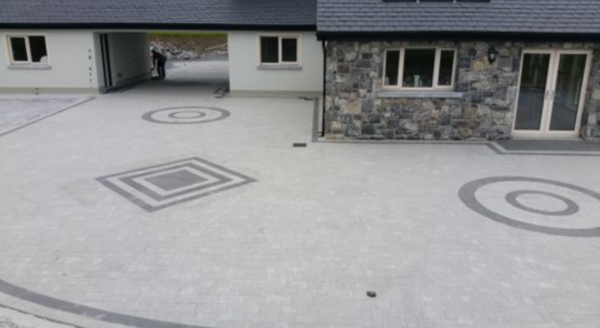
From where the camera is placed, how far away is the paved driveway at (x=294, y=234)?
509 cm

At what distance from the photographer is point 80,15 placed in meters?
17.5

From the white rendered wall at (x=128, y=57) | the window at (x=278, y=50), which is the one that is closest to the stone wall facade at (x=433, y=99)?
the window at (x=278, y=50)

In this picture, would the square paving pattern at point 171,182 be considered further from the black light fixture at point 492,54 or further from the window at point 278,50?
the window at point 278,50

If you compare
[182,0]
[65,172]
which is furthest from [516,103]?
[182,0]

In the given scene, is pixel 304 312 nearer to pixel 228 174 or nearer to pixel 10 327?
pixel 10 327

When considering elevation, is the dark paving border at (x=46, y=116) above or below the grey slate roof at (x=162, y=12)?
below

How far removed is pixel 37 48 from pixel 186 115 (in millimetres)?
7611

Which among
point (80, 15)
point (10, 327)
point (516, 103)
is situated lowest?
point (10, 327)

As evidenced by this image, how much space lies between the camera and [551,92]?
1152 centimetres

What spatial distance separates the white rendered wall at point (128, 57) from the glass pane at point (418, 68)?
40.7ft

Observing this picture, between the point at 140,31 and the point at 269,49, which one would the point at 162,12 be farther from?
the point at 269,49

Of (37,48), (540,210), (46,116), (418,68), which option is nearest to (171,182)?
(540,210)

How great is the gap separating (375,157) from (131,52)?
14637 millimetres

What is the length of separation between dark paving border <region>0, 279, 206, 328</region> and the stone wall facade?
760 cm
